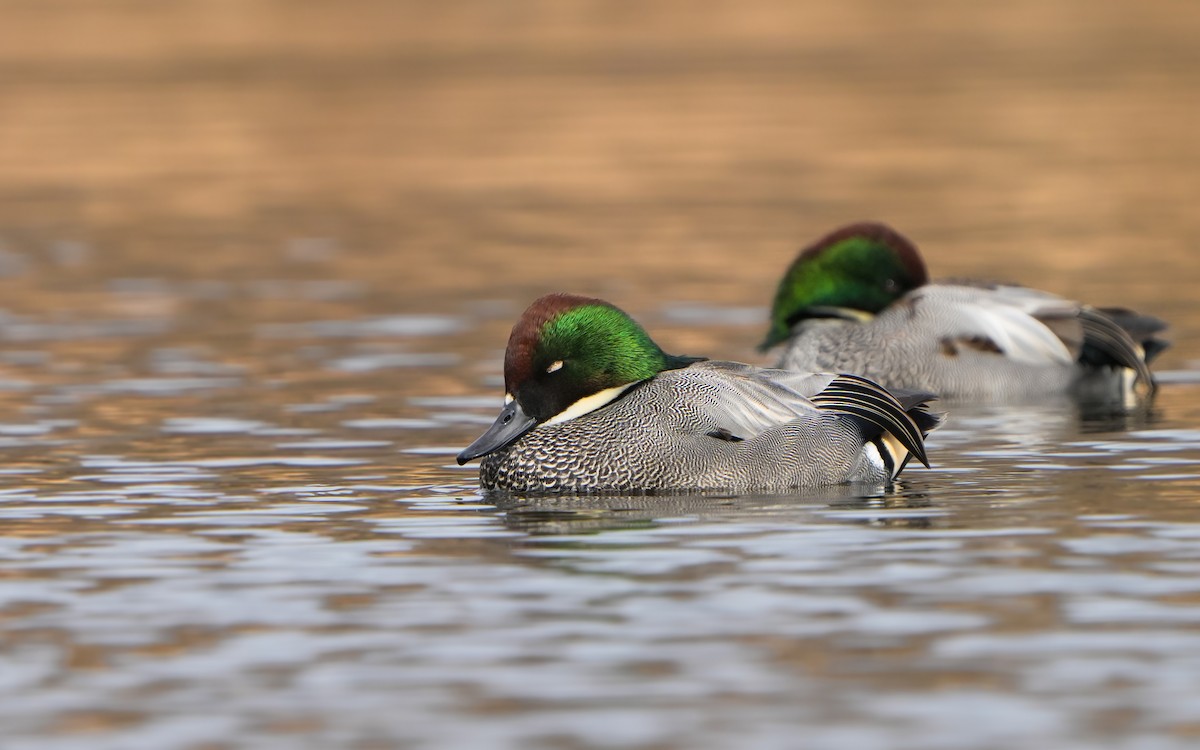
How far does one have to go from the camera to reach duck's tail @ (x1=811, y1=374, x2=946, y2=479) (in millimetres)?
11430

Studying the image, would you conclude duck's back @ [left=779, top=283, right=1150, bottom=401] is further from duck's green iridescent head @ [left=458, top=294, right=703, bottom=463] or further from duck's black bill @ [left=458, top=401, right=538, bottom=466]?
duck's black bill @ [left=458, top=401, right=538, bottom=466]

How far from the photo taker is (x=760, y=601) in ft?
28.5

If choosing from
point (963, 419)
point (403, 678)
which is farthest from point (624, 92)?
point (403, 678)

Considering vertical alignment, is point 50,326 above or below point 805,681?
above

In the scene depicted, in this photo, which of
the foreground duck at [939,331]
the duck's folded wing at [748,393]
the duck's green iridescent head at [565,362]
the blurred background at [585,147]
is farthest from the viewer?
the blurred background at [585,147]

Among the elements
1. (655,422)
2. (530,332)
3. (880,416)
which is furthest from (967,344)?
(530,332)

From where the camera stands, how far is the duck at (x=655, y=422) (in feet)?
36.2

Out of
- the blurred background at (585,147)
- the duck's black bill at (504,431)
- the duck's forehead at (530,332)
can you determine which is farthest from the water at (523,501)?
the duck's forehead at (530,332)

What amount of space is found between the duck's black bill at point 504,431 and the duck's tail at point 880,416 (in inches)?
51.4

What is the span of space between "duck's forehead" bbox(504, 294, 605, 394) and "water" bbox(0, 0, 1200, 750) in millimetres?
637

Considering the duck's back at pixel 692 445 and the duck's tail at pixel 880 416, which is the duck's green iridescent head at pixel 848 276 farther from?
the duck's back at pixel 692 445

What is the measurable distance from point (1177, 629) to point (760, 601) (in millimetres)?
1402

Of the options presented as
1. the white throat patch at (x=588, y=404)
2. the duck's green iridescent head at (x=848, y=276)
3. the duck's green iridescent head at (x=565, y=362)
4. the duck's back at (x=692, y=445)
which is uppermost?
the duck's green iridescent head at (x=848, y=276)

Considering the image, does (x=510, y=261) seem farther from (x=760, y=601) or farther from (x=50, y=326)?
(x=760, y=601)
